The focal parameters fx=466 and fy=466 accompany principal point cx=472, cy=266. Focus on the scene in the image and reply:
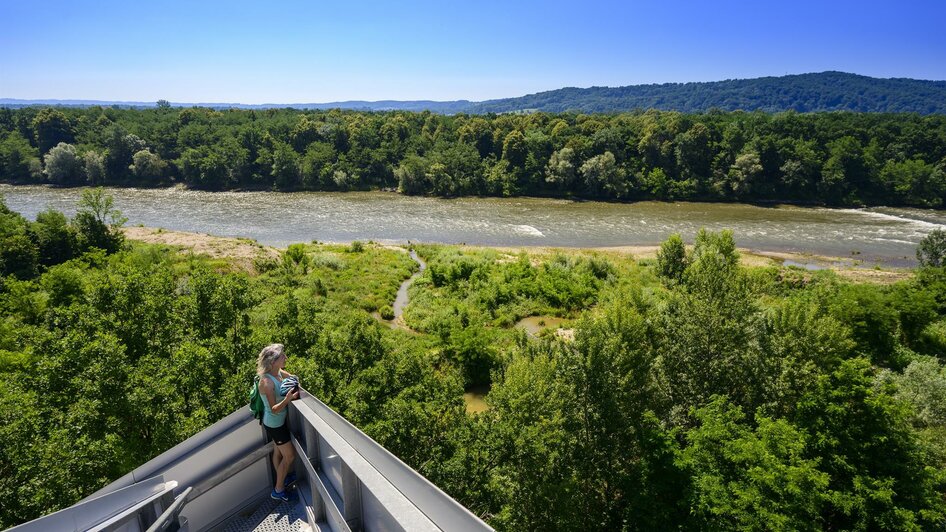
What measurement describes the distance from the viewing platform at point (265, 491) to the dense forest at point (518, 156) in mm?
72802

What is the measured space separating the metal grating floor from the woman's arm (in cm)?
100

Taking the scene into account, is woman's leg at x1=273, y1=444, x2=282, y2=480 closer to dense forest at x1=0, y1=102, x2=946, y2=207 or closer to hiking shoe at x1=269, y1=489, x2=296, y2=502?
hiking shoe at x1=269, y1=489, x2=296, y2=502

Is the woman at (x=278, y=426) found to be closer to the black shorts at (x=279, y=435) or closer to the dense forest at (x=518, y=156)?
the black shorts at (x=279, y=435)

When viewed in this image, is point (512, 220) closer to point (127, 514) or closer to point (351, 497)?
point (351, 497)

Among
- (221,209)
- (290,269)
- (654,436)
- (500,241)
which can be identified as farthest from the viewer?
(221,209)

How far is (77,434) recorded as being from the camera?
9078 mm

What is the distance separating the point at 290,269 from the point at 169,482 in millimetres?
36317

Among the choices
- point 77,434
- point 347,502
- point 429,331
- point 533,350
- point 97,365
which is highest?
point 347,502

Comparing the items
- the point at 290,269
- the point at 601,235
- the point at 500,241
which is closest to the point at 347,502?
the point at 290,269

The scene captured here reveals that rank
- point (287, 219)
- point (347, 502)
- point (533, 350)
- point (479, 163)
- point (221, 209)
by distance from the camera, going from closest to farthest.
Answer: point (347, 502), point (533, 350), point (287, 219), point (221, 209), point (479, 163)

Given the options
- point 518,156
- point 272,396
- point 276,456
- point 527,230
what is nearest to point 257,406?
point 272,396

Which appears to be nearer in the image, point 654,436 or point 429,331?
point 654,436

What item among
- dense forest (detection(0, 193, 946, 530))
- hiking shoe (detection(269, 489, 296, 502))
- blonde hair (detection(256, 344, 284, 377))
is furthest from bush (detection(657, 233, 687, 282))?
hiking shoe (detection(269, 489, 296, 502))

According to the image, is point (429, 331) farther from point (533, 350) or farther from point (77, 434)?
point (77, 434)
